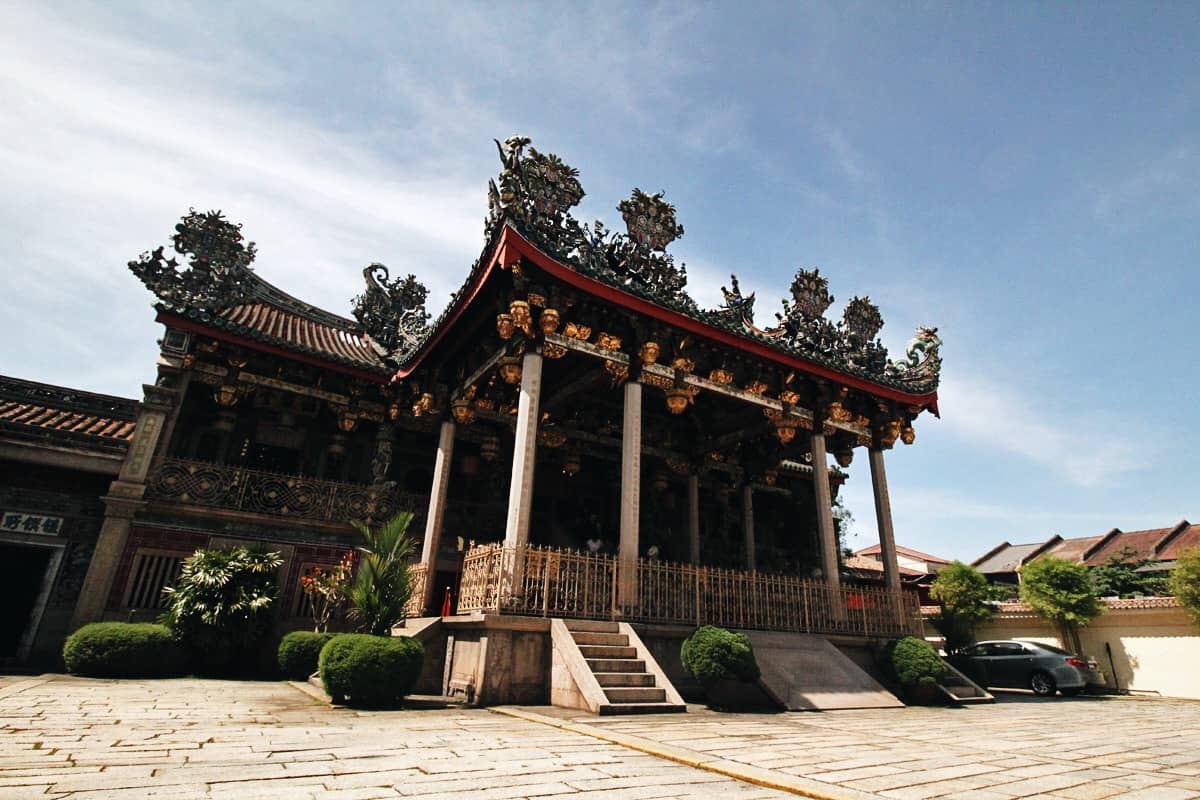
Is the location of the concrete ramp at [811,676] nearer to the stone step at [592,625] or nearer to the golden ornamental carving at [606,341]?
the stone step at [592,625]

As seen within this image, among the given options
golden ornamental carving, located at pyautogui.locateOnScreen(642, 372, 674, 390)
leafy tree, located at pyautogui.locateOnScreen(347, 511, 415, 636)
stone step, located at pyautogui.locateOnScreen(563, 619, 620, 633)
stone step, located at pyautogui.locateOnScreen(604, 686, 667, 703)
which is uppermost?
golden ornamental carving, located at pyautogui.locateOnScreen(642, 372, 674, 390)

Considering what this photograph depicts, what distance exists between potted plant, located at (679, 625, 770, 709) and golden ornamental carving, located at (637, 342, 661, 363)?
16.4ft

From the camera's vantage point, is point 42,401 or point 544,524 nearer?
point 42,401

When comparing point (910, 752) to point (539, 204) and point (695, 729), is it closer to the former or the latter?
point (695, 729)

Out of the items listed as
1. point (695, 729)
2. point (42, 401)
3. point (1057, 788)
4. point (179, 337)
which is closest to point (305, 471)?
point (179, 337)

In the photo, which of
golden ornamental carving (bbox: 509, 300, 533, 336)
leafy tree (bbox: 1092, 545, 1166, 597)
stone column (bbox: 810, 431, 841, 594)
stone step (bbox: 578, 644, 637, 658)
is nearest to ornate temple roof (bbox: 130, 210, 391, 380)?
golden ornamental carving (bbox: 509, 300, 533, 336)

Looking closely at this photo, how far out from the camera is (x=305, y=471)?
15.4 metres

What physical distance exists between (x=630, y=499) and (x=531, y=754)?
6.16 m

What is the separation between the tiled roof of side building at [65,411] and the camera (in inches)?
490

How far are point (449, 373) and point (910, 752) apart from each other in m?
11.4

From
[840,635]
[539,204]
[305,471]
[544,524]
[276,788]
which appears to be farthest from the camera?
[544,524]

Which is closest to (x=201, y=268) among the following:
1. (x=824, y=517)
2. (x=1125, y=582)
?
(x=824, y=517)

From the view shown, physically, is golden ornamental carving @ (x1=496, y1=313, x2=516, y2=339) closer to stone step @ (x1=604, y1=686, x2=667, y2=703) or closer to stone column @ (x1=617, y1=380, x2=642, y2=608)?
stone column @ (x1=617, y1=380, x2=642, y2=608)

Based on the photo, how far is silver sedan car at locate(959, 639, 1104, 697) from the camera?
16.6 meters
